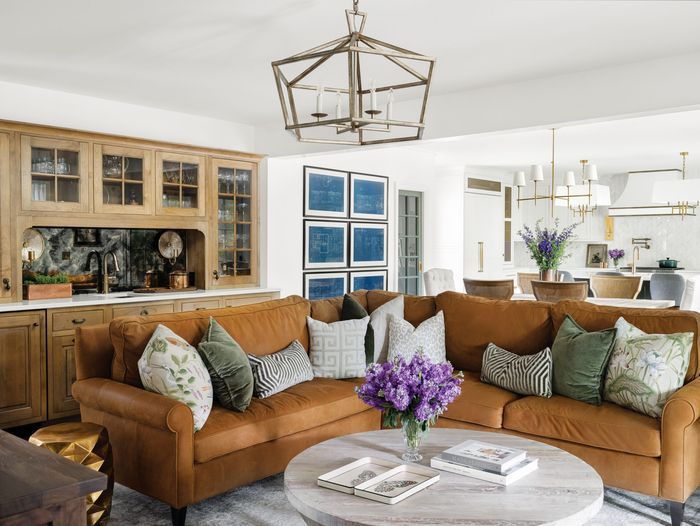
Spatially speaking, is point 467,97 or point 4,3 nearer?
point 4,3

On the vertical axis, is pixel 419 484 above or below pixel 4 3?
below

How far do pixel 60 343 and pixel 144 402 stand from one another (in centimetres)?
210

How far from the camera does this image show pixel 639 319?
12.0ft

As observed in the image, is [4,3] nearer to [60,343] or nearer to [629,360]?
[60,343]

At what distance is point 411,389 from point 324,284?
446 centimetres

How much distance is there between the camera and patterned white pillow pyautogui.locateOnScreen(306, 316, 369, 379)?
4098 mm

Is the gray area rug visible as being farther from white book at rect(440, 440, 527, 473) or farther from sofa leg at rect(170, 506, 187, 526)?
white book at rect(440, 440, 527, 473)

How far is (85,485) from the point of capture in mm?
1458

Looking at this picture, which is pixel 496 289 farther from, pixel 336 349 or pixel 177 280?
pixel 177 280

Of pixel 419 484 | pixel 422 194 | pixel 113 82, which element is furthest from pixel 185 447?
pixel 422 194

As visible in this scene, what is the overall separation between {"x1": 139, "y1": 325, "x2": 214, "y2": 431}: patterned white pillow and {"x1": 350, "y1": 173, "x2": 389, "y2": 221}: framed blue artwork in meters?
4.19

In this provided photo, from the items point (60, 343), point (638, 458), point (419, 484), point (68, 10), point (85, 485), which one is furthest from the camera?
point (60, 343)

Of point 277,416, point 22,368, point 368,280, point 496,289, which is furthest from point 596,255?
point 22,368

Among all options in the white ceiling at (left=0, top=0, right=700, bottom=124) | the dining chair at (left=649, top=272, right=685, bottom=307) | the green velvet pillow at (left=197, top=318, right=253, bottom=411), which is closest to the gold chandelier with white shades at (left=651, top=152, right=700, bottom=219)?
the dining chair at (left=649, top=272, right=685, bottom=307)
